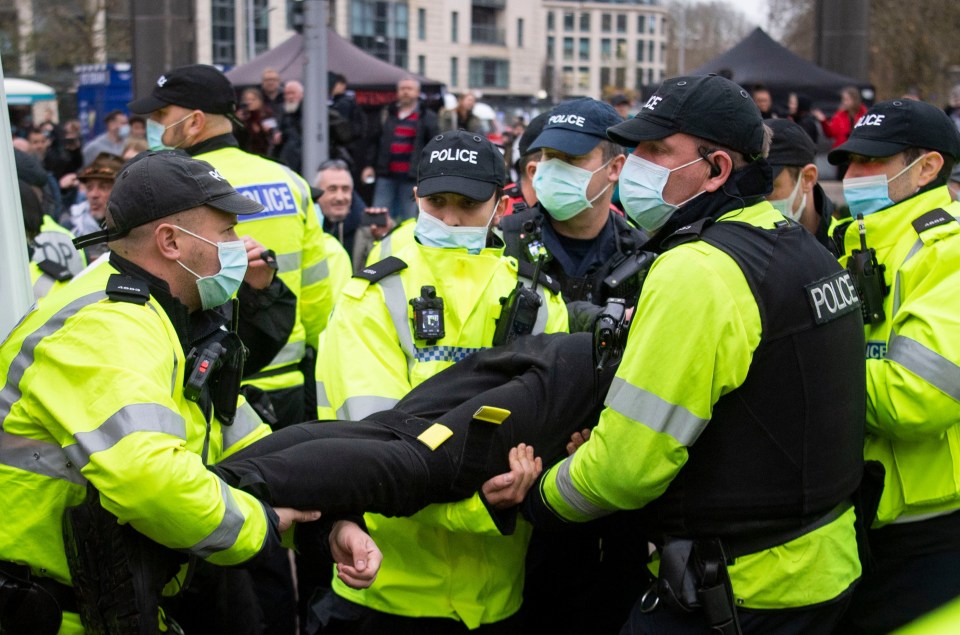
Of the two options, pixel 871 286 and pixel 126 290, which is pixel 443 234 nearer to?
pixel 126 290

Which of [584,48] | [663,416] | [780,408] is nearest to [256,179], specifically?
[663,416]

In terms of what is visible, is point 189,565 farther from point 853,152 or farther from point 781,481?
point 853,152

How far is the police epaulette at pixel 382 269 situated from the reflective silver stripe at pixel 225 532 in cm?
100

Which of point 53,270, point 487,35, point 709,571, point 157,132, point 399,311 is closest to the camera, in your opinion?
point 709,571

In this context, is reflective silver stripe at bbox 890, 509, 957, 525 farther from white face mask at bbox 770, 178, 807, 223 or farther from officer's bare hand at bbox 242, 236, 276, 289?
officer's bare hand at bbox 242, 236, 276, 289

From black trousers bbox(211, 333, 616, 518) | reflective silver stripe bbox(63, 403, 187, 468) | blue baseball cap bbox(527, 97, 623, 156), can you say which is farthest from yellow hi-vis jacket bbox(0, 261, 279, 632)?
blue baseball cap bbox(527, 97, 623, 156)

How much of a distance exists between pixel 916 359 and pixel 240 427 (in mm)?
2029

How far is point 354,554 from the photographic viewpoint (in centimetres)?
317

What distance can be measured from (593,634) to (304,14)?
6.64 metres

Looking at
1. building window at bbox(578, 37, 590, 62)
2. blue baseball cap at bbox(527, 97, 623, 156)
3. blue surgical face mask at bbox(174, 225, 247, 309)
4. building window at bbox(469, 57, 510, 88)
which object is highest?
blue baseball cap at bbox(527, 97, 623, 156)

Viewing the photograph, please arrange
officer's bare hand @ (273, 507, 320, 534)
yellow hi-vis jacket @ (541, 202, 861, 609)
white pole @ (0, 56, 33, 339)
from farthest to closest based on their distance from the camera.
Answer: white pole @ (0, 56, 33, 339), officer's bare hand @ (273, 507, 320, 534), yellow hi-vis jacket @ (541, 202, 861, 609)

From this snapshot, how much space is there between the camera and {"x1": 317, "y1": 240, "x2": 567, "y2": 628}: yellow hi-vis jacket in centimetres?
356

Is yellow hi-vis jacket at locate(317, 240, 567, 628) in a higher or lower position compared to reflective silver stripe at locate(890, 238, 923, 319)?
lower

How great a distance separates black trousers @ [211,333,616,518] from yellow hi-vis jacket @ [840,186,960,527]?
33.2 inches
